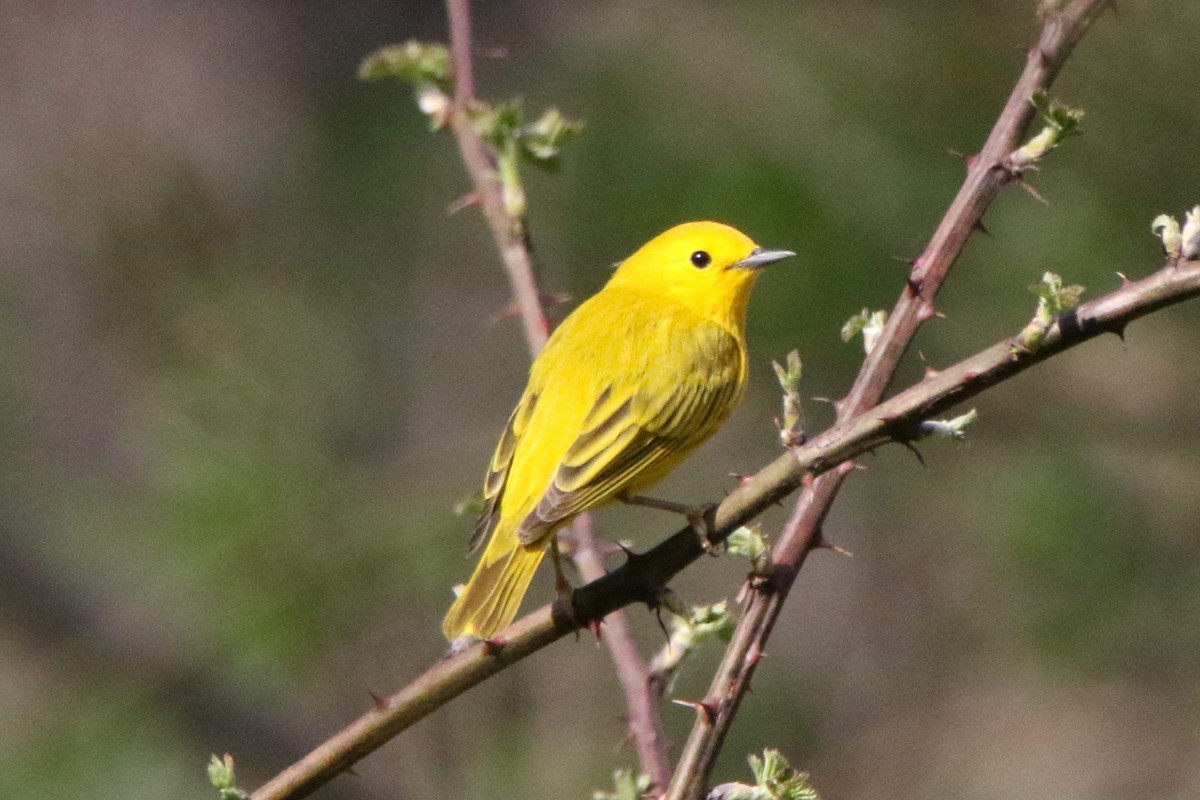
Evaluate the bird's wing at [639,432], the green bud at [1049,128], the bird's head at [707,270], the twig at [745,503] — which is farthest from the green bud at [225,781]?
the bird's head at [707,270]

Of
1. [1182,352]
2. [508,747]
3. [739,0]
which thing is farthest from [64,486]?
[1182,352]

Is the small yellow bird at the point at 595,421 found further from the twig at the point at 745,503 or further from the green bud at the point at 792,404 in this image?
the green bud at the point at 792,404

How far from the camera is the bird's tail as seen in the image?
119 inches

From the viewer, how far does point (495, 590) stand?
3186 mm

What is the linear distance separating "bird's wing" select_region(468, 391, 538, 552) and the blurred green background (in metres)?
0.91

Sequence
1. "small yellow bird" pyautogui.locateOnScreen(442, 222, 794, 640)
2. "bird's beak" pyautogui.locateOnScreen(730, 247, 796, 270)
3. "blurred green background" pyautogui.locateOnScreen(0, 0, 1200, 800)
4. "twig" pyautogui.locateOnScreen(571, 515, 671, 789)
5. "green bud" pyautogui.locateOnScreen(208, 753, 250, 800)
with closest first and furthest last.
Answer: "green bud" pyautogui.locateOnScreen(208, 753, 250, 800) → "twig" pyautogui.locateOnScreen(571, 515, 671, 789) → "small yellow bird" pyautogui.locateOnScreen(442, 222, 794, 640) → "bird's beak" pyautogui.locateOnScreen(730, 247, 796, 270) → "blurred green background" pyautogui.locateOnScreen(0, 0, 1200, 800)

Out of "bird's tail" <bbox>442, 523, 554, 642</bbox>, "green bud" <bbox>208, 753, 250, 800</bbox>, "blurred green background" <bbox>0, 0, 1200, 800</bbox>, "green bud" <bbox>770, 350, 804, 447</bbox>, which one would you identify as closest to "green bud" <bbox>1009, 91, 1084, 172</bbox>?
"green bud" <bbox>770, 350, 804, 447</bbox>

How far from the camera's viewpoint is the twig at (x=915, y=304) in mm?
2520

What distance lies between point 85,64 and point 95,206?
1.93 meters

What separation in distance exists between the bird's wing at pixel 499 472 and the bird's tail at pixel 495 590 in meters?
0.04

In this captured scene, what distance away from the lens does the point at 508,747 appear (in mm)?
4707

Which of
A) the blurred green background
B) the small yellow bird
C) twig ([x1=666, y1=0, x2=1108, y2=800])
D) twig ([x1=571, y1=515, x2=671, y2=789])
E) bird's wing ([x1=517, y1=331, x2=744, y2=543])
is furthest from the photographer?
the blurred green background

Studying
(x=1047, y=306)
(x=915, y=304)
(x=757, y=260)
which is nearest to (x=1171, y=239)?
(x=1047, y=306)

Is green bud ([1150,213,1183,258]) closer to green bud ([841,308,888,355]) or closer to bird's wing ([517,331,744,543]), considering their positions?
green bud ([841,308,888,355])
